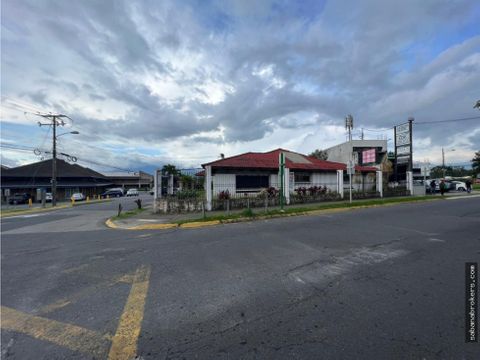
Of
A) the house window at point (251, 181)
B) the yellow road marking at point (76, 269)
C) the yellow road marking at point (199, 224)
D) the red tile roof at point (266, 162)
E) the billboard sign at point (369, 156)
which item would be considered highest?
the billboard sign at point (369, 156)

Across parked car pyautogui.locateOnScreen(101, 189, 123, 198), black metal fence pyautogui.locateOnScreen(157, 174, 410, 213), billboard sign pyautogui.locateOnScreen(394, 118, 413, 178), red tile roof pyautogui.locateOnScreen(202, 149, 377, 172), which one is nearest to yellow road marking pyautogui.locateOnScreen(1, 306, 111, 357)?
→ black metal fence pyautogui.locateOnScreen(157, 174, 410, 213)

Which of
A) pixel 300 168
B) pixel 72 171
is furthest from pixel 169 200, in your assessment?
pixel 72 171

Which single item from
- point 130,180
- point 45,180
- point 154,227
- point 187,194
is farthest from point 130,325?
point 130,180

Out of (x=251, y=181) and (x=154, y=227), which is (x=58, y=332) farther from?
(x=251, y=181)

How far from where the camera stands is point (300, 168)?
61.8ft

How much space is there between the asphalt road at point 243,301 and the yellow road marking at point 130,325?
0.01 metres

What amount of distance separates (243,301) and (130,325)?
148 centimetres

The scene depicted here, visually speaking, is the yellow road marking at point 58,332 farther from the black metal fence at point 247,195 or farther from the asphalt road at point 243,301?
the black metal fence at point 247,195

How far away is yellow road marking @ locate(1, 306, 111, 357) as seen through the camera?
2.46m

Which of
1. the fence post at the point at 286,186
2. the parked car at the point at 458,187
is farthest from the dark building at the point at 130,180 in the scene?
the parked car at the point at 458,187

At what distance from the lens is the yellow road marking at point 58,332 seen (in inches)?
96.7

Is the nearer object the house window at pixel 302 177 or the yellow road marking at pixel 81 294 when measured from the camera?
the yellow road marking at pixel 81 294

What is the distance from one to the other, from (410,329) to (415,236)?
559cm

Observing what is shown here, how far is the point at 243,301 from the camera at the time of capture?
10.8ft
